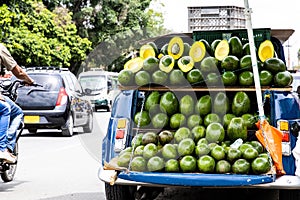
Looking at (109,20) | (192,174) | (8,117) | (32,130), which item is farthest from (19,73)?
(109,20)

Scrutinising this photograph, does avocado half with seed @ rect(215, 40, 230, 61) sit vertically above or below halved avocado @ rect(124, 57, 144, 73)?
above

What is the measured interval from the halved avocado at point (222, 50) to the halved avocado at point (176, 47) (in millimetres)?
400

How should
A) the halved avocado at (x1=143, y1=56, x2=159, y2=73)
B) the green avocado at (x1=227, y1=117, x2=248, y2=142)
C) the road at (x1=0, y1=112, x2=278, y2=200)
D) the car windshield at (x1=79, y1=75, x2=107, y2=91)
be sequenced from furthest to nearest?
the car windshield at (x1=79, y1=75, x2=107, y2=91), the road at (x1=0, y1=112, x2=278, y2=200), the halved avocado at (x1=143, y1=56, x2=159, y2=73), the green avocado at (x1=227, y1=117, x2=248, y2=142)

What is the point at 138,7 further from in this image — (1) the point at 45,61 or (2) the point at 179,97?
(2) the point at 179,97

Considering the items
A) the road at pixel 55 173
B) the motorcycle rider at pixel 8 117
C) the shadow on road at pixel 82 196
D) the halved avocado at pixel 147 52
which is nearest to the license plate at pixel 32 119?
the road at pixel 55 173

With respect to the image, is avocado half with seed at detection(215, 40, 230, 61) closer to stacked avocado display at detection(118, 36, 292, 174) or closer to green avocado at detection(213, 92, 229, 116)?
stacked avocado display at detection(118, 36, 292, 174)

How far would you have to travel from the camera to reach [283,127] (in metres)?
5.76

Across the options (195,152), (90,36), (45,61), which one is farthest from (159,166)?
(90,36)

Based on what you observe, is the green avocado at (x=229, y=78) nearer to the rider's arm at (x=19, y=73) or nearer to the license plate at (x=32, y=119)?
the rider's arm at (x=19, y=73)

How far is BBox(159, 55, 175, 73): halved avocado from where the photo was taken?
6.23m

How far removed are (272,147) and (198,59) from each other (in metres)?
1.40

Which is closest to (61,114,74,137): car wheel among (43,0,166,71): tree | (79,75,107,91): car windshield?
(79,75,107,91): car windshield

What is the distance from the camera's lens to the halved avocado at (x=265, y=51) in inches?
252

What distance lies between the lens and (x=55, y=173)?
9.00 m
